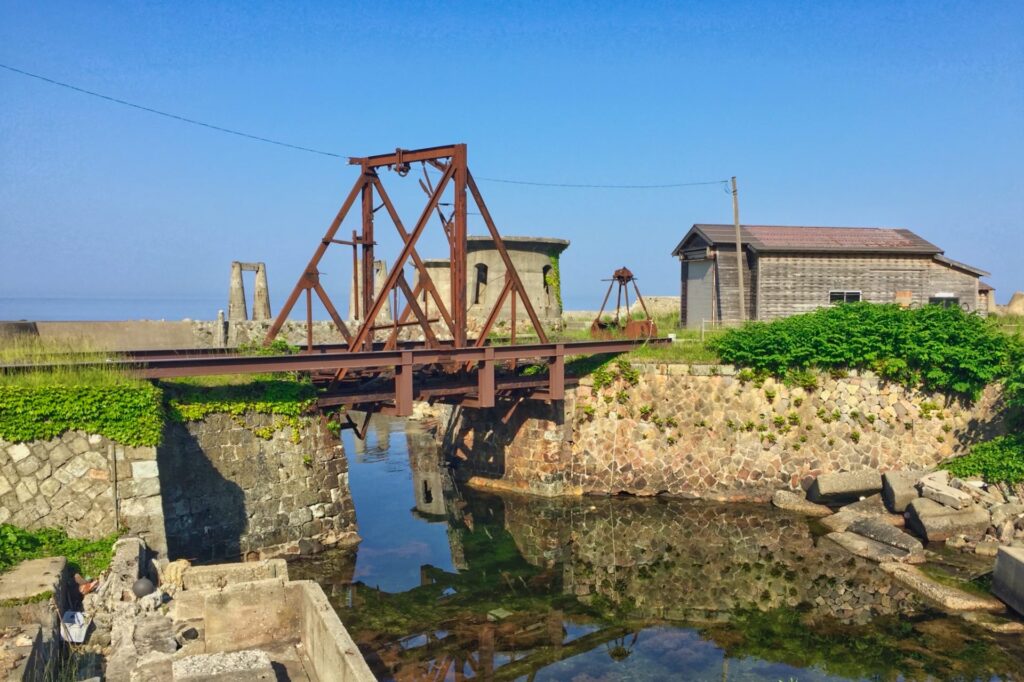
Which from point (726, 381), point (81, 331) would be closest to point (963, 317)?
point (726, 381)

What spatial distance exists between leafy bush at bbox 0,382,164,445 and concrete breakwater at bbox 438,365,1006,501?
12.7 m

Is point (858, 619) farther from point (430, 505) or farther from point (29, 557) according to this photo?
point (29, 557)

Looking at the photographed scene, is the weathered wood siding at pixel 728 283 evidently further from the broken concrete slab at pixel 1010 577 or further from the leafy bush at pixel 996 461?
the broken concrete slab at pixel 1010 577

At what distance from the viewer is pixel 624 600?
15.7 metres

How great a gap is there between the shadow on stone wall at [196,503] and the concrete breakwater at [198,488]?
2cm

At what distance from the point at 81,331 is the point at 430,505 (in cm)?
1242

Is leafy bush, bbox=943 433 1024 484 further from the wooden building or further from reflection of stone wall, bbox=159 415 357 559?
reflection of stone wall, bbox=159 415 357 559

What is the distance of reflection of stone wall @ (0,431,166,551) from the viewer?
39.9 feet

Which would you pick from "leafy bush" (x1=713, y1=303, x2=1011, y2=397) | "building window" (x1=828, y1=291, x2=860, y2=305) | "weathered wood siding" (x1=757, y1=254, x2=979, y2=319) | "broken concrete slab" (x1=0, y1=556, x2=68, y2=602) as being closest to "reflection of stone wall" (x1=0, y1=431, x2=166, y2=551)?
"broken concrete slab" (x1=0, y1=556, x2=68, y2=602)

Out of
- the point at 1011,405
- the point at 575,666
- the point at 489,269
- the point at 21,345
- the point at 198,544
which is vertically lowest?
the point at 575,666

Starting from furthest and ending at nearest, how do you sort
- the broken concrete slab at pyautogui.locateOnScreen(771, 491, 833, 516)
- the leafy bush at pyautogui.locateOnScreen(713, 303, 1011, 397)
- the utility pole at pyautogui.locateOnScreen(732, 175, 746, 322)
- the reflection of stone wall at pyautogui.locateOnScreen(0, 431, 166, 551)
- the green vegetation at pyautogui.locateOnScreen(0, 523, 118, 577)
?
the utility pole at pyautogui.locateOnScreen(732, 175, 746, 322) < the leafy bush at pyautogui.locateOnScreen(713, 303, 1011, 397) < the broken concrete slab at pyautogui.locateOnScreen(771, 491, 833, 516) < the reflection of stone wall at pyautogui.locateOnScreen(0, 431, 166, 551) < the green vegetation at pyautogui.locateOnScreen(0, 523, 118, 577)

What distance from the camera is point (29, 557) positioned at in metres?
11.5

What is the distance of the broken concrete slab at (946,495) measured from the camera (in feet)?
59.9

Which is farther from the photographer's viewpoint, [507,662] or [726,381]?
[726,381]
